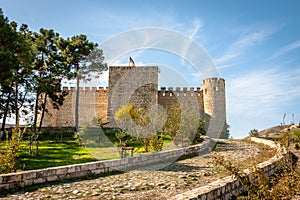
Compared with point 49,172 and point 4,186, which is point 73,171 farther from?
point 4,186

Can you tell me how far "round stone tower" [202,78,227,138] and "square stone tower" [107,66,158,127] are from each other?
505 centimetres

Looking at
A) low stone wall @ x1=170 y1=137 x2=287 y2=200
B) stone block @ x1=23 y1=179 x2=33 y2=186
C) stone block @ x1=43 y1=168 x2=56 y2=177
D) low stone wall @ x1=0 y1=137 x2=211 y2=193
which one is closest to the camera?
low stone wall @ x1=170 y1=137 x2=287 y2=200

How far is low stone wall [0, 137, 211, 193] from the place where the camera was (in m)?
5.33

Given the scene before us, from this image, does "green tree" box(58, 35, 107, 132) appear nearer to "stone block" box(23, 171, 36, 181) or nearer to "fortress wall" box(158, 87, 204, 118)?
"fortress wall" box(158, 87, 204, 118)

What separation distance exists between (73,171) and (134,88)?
19.6m

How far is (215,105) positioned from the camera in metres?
25.7

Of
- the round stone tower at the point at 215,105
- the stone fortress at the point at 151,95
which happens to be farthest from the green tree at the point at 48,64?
the round stone tower at the point at 215,105

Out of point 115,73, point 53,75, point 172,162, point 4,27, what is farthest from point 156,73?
point 172,162

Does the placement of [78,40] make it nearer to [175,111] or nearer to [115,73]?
[115,73]

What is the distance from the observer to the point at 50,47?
21.8 metres

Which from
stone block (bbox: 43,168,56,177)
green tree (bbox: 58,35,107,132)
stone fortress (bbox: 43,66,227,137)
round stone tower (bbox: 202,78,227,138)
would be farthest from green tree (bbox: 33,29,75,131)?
stone block (bbox: 43,168,56,177)

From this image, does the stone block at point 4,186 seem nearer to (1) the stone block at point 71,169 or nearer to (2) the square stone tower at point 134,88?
(1) the stone block at point 71,169

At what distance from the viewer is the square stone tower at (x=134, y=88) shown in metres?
25.4

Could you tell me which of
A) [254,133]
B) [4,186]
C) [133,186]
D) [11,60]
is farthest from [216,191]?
[254,133]
